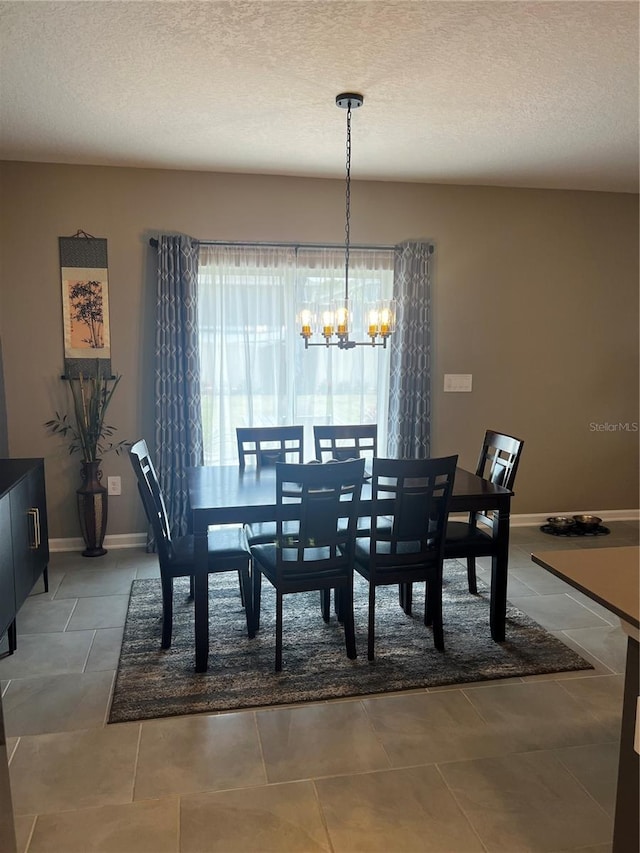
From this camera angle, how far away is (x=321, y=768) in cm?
218

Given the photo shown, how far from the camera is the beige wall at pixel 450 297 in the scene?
4.30 meters

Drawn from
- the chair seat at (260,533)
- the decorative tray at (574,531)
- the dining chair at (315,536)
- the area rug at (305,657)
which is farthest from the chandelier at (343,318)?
the decorative tray at (574,531)

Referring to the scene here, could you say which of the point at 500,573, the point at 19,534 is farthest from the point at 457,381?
the point at 19,534

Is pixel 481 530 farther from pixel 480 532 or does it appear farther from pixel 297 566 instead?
pixel 297 566

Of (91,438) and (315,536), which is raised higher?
(91,438)

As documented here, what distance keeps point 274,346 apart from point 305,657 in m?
2.49

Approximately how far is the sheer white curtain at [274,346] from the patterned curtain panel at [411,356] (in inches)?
4.3

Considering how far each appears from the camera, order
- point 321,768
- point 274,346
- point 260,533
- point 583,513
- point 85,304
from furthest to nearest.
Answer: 1. point 583,513
2. point 274,346
3. point 85,304
4. point 260,533
5. point 321,768

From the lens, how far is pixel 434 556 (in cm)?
296

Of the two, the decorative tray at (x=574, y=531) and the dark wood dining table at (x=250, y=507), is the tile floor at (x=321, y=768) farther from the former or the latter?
the decorative tray at (x=574, y=531)

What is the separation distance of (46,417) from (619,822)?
4.04 meters

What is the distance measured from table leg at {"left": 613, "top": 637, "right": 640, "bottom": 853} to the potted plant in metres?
3.57

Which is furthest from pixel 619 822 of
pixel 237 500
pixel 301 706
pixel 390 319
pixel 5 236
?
pixel 5 236

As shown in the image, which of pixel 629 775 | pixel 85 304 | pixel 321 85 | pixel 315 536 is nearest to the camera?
pixel 629 775
